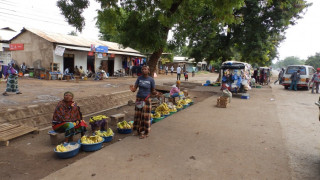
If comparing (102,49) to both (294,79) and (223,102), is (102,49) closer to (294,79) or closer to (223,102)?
(223,102)

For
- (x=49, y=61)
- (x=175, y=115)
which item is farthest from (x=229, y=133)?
(x=49, y=61)

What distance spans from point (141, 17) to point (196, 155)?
4.17m

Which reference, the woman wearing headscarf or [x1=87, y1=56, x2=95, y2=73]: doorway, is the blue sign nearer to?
[x1=87, y1=56, x2=95, y2=73]: doorway

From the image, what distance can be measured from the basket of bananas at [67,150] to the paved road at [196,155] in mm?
481

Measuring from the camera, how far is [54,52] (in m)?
17.8

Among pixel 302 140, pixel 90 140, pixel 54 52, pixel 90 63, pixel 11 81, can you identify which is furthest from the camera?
pixel 90 63

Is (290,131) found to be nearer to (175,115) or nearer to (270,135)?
(270,135)

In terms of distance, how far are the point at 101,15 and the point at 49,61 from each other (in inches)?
589

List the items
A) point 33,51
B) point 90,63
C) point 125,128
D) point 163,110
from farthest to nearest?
1. point 90,63
2. point 33,51
3. point 163,110
4. point 125,128

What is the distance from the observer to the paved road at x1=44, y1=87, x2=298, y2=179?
3.29 meters

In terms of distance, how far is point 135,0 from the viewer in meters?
6.20

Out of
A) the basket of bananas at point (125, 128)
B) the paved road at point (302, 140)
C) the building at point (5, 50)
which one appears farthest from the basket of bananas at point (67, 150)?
the building at point (5, 50)

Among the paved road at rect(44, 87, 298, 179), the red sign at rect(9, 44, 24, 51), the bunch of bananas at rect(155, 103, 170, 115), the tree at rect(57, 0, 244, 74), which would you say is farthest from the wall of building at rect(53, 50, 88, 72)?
the paved road at rect(44, 87, 298, 179)

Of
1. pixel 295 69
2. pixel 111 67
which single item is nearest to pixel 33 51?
pixel 111 67
